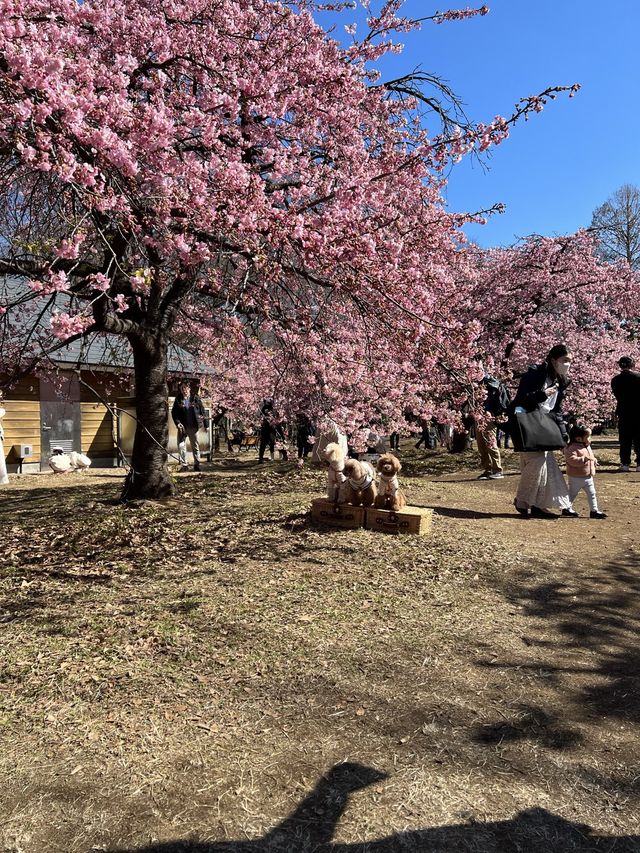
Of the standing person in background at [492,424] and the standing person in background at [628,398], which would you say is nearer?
the standing person in background at [492,424]

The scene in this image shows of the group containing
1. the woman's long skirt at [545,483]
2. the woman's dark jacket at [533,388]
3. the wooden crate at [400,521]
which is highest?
the woman's dark jacket at [533,388]

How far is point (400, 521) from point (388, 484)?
420mm

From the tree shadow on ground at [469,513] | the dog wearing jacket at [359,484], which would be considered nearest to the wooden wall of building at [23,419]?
the dog wearing jacket at [359,484]

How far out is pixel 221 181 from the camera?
5.25m

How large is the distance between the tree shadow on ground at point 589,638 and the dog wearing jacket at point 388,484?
180cm

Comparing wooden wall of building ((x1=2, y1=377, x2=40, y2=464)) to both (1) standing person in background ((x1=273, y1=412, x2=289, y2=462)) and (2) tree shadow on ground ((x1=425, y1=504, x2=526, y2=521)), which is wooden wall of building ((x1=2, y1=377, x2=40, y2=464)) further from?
(2) tree shadow on ground ((x1=425, y1=504, x2=526, y2=521))

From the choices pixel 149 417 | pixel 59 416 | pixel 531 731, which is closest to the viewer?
pixel 531 731

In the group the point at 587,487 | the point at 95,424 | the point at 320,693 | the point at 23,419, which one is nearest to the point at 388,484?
the point at 587,487

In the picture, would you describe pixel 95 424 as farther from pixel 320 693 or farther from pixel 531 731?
pixel 531 731

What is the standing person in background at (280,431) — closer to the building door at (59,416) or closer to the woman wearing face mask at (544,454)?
the woman wearing face mask at (544,454)

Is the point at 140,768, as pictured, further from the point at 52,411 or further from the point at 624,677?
the point at 52,411

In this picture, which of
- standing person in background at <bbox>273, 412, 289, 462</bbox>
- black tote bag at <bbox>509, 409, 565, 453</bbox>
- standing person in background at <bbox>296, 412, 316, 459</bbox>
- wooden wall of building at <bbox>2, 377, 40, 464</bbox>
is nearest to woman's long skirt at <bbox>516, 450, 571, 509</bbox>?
black tote bag at <bbox>509, 409, 565, 453</bbox>

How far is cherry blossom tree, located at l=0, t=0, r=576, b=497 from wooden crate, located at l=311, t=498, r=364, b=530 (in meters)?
1.85

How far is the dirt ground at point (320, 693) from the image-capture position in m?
2.23
